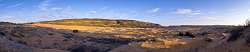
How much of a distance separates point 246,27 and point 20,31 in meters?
16.1

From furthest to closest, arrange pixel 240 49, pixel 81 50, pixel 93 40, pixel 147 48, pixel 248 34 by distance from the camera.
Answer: pixel 93 40 < pixel 81 50 < pixel 147 48 < pixel 248 34 < pixel 240 49

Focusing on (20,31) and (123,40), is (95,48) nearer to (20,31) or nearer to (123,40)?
(123,40)

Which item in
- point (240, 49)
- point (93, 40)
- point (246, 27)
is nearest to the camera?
point (240, 49)

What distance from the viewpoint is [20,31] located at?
28250mm

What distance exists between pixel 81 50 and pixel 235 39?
30.4ft

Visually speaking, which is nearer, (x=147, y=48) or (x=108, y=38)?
(x=147, y=48)

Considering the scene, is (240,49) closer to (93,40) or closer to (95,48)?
(95,48)

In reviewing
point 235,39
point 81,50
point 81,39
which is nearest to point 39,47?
point 81,50

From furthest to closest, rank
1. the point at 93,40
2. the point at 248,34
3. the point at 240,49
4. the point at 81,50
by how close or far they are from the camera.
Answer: the point at 93,40 < the point at 81,50 < the point at 248,34 < the point at 240,49

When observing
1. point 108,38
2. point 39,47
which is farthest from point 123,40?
point 39,47

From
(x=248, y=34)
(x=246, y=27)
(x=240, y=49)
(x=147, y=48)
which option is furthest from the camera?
(x=147, y=48)

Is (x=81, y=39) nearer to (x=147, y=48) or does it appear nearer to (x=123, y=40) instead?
(x=123, y=40)

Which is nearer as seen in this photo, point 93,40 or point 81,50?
point 81,50

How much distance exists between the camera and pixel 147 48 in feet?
69.2
